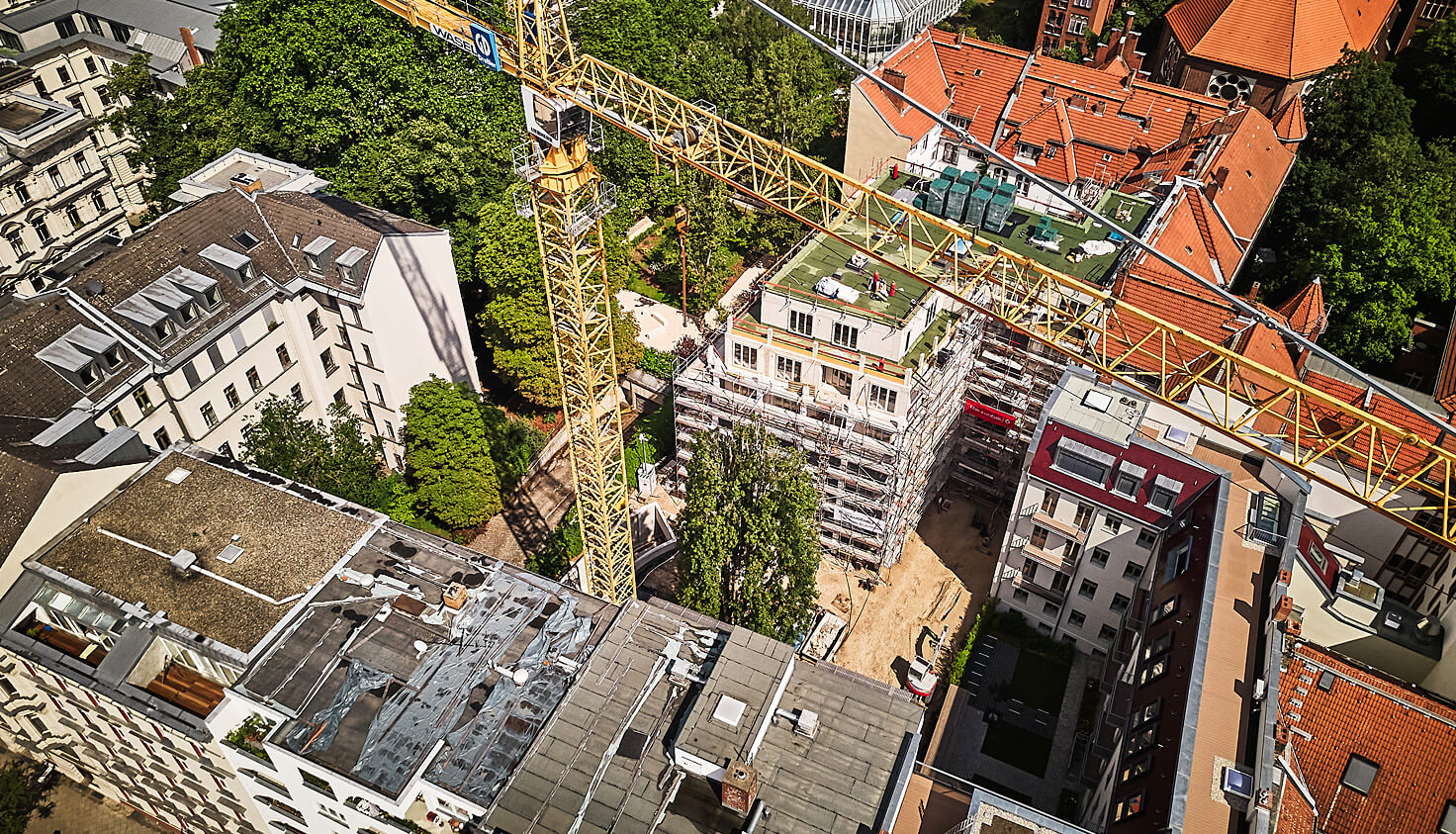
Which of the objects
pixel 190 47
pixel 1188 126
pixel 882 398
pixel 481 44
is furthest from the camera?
pixel 190 47

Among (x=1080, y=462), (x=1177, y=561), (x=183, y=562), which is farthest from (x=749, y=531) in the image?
(x=183, y=562)

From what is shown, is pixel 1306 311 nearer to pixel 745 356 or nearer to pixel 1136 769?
pixel 745 356

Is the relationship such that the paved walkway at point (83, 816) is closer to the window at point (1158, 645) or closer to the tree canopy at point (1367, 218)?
the window at point (1158, 645)

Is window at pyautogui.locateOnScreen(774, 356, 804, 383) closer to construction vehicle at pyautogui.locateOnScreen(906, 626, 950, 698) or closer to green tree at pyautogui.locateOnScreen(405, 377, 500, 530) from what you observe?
construction vehicle at pyautogui.locateOnScreen(906, 626, 950, 698)

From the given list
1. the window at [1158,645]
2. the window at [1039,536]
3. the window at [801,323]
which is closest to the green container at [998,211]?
the window at [801,323]

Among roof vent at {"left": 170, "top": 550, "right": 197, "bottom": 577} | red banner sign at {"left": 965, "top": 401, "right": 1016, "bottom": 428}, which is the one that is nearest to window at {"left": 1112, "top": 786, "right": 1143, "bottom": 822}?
red banner sign at {"left": 965, "top": 401, "right": 1016, "bottom": 428}
